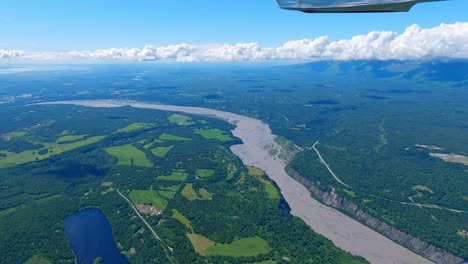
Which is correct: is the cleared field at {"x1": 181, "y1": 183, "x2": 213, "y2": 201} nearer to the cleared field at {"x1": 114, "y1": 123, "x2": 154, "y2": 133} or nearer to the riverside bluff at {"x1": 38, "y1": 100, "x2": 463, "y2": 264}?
the riverside bluff at {"x1": 38, "y1": 100, "x2": 463, "y2": 264}

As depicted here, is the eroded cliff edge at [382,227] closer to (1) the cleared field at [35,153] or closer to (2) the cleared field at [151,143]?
(2) the cleared field at [151,143]

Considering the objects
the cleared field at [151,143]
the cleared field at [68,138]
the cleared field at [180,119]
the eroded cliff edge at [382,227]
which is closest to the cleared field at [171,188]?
the eroded cliff edge at [382,227]

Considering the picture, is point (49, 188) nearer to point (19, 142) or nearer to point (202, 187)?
point (202, 187)

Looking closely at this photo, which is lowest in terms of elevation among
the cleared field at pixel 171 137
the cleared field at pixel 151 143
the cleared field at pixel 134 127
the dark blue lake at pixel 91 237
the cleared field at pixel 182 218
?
the cleared field at pixel 134 127

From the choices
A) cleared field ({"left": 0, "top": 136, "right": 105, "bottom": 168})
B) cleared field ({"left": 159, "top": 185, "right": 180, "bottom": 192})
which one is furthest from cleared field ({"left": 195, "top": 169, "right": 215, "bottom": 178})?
cleared field ({"left": 0, "top": 136, "right": 105, "bottom": 168})

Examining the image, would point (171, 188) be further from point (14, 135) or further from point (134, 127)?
point (14, 135)

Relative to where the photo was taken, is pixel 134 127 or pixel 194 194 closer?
pixel 194 194

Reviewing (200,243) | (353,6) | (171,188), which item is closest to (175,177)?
(171,188)
